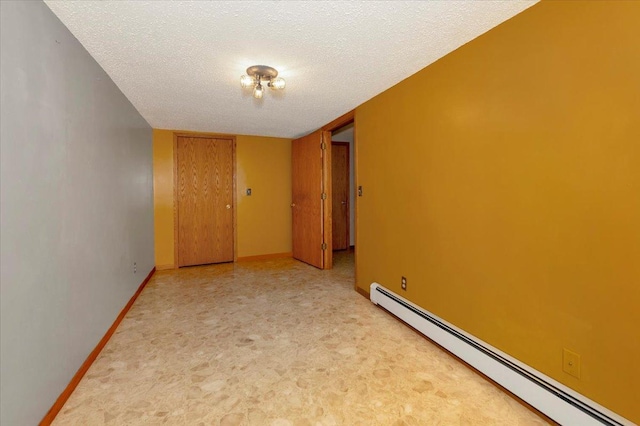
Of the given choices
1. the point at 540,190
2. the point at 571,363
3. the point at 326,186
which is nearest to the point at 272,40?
the point at 540,190

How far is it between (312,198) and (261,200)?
3.56 ft

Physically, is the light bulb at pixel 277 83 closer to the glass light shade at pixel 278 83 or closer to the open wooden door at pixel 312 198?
the glass light shade at pixel 278 83

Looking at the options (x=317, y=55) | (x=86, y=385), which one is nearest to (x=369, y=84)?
(x=317, y=55)

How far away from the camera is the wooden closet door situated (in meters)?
4.74

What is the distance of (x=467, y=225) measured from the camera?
2.04 metres

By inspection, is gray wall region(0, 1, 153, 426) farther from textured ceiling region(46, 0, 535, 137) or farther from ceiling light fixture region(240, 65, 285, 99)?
ceiling light fixture region(240, 65, 285, 99)

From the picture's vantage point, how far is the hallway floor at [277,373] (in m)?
1.56

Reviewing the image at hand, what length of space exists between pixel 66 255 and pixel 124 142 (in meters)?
1.59

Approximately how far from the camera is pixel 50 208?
5.16 feet

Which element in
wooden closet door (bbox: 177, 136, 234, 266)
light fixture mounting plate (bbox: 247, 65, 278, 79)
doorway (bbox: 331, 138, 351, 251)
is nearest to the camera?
light fixture mounting plate (bbox: 247, 65, 278, 79)

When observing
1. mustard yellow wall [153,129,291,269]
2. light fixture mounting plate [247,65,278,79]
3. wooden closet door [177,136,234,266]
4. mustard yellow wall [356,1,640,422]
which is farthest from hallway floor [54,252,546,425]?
light fixture mounting plate [247,65,278,79]

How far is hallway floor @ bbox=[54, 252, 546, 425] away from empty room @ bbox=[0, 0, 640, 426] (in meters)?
0.02

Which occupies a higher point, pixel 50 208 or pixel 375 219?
pixel 50 208

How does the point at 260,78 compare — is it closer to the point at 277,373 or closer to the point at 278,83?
the point at 278,83
